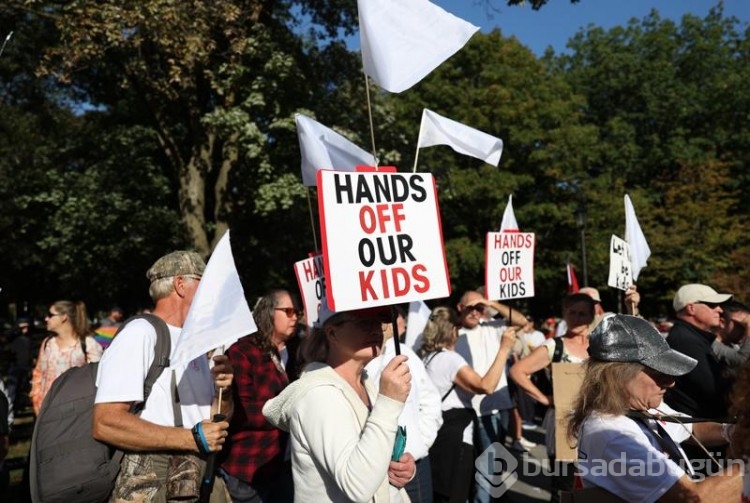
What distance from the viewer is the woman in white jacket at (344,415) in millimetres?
2551

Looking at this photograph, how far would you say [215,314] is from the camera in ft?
10.9

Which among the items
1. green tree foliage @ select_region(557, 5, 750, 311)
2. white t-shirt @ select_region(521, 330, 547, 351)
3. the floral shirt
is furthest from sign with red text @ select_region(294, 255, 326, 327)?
green tree foliage @ select_region(557, 5, 750, 311)

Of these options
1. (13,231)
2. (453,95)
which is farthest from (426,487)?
(453,95)

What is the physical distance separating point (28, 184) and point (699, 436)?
2231 cm

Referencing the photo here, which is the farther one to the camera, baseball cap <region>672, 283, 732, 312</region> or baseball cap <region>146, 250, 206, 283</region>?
baseball cap <region>672, 283, 732, 312</region>

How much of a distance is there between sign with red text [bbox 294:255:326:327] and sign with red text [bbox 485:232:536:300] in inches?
95.8

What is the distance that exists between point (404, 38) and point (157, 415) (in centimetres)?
224

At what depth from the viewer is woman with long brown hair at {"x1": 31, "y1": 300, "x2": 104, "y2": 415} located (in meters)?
7.88

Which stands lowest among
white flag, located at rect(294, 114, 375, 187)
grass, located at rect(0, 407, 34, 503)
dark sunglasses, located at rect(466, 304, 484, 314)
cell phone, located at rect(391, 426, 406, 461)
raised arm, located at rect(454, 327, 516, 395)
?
grass, located at rect(0, 407, 34, 503)

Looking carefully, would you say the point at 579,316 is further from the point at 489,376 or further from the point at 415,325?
the point at 415,325

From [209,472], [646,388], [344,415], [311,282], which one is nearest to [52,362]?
[311,282]

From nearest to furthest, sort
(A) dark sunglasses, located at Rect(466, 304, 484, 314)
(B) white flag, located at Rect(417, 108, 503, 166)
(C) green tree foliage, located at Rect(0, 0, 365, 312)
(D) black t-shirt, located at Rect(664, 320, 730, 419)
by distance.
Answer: (D) black t-shirt, located at Rect(664, 320, 730, 419)
(B) white flag, located at Rect(417, 108, 503, 166)
(A) dark sunglasses, located at Rect(466, 304, 484, 314)
(C) green tree foliage, located at Rect(0, 0, 365, 312)

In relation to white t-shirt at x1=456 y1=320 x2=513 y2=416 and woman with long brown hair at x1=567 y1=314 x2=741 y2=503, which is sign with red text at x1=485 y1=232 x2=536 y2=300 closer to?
white t-shirt at x1=456 y1=320 x2=513 y2=416

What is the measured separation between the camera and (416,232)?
11.1 feet
